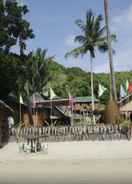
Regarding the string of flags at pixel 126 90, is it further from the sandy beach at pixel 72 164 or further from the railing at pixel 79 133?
the sandy beach at pixel 72 164

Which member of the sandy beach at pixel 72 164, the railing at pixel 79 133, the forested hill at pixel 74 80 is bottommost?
the sandy beach at pixel 72 164

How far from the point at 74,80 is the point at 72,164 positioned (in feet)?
196

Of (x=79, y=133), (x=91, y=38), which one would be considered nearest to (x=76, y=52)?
(x=91, y=38)

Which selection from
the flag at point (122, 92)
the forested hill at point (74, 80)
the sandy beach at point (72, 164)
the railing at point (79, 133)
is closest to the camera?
the sandy beach at point (72, 164)

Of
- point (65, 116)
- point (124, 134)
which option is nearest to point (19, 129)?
point (124, 134)

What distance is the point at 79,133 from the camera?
2848 centimetres

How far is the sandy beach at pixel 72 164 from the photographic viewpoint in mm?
16203

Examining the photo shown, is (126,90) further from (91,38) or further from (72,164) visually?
(72,164)

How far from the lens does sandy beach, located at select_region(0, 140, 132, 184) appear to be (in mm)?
16203

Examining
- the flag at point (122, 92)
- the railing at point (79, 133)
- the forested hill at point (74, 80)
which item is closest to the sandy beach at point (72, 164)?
the railing at point (79, 133)

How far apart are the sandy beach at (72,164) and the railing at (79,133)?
0.65 meters

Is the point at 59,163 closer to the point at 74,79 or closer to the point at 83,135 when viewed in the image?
the point at 83,135

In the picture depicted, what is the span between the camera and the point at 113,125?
94.2 ft

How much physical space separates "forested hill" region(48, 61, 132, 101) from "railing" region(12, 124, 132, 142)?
30087 mm
